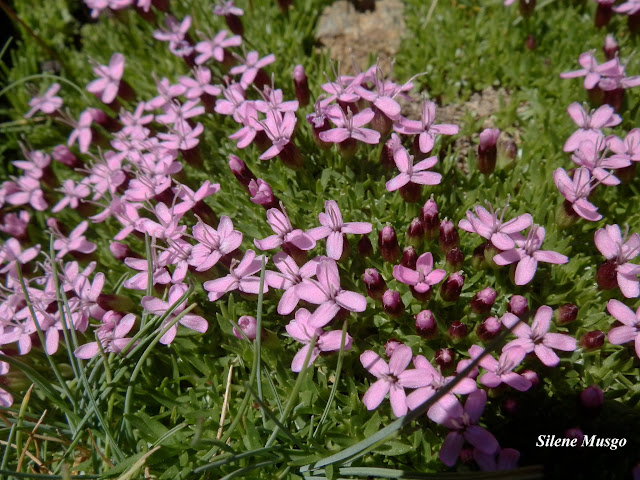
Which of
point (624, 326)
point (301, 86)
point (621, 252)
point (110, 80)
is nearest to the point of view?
point (624, 326)

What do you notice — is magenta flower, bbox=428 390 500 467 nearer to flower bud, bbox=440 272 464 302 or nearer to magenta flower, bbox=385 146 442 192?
flower bud, bbox=440 272 464 302

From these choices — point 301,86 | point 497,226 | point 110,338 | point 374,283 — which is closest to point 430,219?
point 497,226

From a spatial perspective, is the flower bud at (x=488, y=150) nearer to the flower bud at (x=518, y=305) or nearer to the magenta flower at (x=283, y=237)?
the flower bud at (x=518, y=305)

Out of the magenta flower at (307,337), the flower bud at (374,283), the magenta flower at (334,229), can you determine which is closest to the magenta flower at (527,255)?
the flower bud at (374,283)

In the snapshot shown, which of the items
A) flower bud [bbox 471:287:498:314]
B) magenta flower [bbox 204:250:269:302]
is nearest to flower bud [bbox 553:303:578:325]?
flower bud [bbox 471:287:498:314]

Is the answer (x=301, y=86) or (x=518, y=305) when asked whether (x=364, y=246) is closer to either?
(x=518, y=305)
